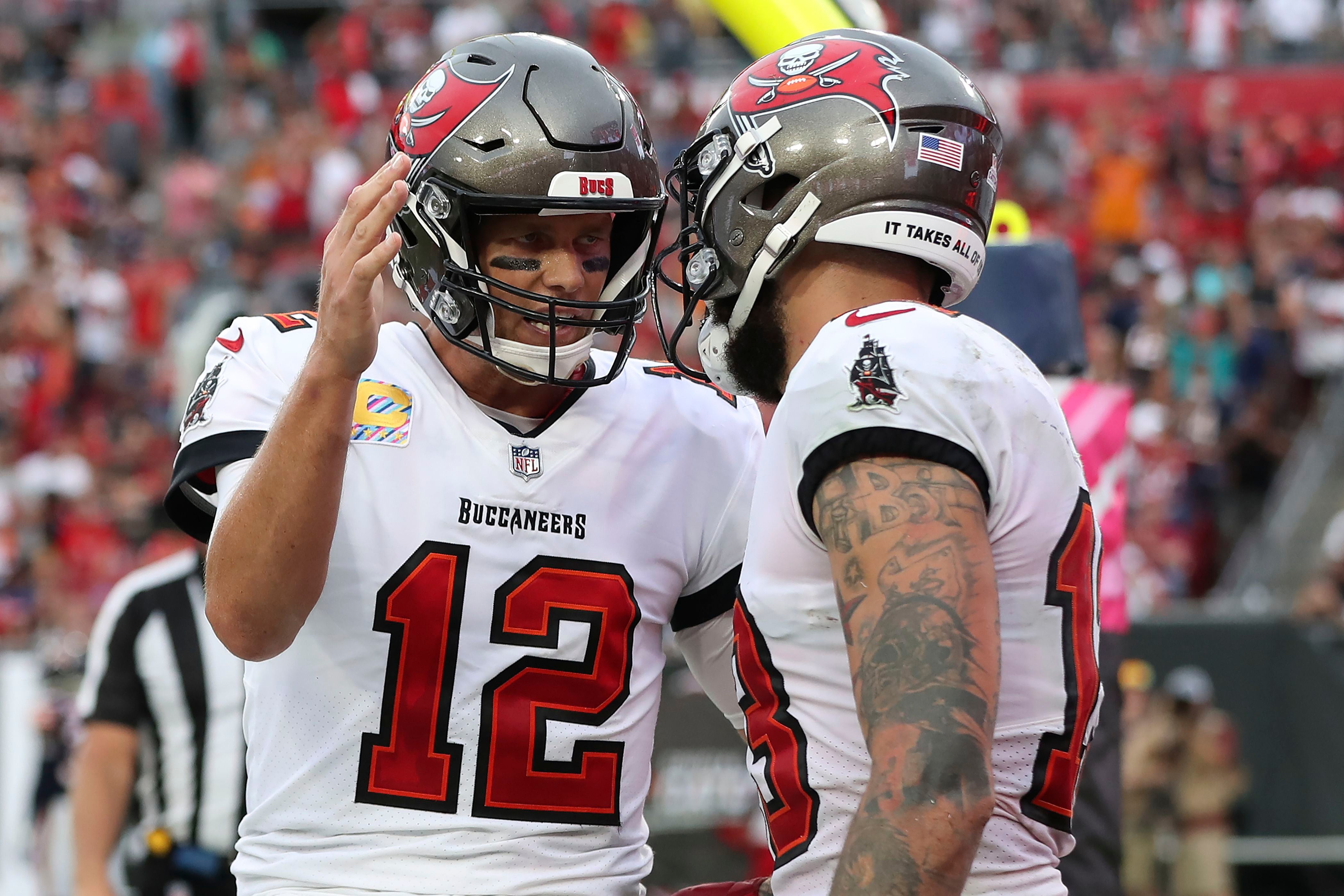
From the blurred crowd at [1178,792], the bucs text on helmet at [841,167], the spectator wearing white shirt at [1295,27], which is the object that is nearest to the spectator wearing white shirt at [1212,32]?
the spectator wearing white shirt at [1295,27]

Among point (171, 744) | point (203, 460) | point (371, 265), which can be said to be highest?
point (371, 265)

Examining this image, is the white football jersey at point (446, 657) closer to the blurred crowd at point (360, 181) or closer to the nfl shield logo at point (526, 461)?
the nfl shield logo at point (526, 461)

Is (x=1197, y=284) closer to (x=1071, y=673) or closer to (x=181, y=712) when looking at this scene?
(x=181, y=712)

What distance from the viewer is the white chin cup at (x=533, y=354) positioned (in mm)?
2629

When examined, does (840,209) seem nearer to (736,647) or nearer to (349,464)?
(736,647)

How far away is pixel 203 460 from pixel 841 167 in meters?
1.09

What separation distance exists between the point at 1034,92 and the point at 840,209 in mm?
14957

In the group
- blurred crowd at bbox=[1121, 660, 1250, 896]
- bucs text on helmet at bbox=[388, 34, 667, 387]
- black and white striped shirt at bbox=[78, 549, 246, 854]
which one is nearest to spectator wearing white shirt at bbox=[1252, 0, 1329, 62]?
blurred crowd at bbox=[1121, 660, 1250, 896]

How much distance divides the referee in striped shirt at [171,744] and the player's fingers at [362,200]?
230 cm

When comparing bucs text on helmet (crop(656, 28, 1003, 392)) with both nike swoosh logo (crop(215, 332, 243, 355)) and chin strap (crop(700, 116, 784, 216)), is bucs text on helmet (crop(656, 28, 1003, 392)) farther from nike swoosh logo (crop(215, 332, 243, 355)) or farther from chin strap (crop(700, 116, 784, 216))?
nike swoosh logo (crop(215, 332, 243, 355))

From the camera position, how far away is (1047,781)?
6.91 feet

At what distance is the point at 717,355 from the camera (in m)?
2.50

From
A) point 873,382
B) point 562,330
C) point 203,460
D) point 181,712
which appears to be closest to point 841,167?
point 873,382

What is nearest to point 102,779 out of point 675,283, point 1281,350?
point 675,283
